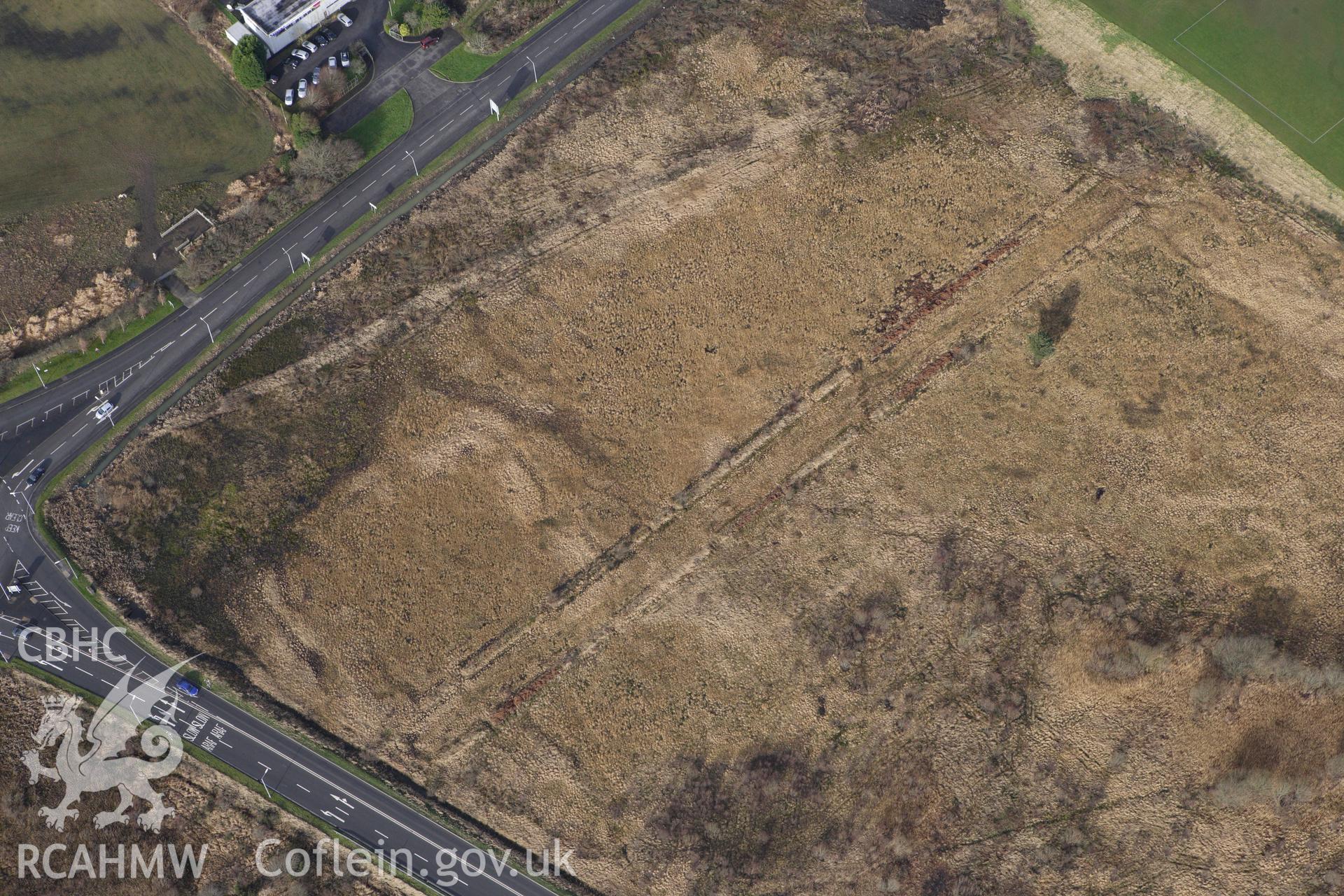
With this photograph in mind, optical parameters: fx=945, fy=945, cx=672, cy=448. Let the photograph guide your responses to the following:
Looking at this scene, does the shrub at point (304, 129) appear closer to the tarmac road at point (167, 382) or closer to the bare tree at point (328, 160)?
the bare tree at point (328, 160)

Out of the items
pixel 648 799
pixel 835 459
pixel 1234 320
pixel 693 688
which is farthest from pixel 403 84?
pixel 1234 320

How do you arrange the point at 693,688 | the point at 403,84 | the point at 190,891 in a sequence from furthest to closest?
the point at 403,84 < the point at 693,688 < the point at 190,891

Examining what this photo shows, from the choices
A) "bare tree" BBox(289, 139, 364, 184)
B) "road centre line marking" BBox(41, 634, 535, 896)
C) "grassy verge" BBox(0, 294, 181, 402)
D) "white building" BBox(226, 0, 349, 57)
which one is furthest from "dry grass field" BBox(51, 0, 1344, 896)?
"white building" BBox(226, 0, 349, 57)

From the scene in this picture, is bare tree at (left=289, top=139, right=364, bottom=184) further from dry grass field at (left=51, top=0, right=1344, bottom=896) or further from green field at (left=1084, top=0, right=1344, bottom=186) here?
green field at (left=1084, top=0, right=1344, bottom=186)

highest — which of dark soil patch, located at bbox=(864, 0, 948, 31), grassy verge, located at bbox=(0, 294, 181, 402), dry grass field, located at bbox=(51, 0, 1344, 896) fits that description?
grassy verge, located at bbox=(0, 294, 181, 402)

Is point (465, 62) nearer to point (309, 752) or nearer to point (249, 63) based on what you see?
point (249, 63)

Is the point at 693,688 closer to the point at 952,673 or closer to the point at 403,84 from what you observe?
the point at 952,673

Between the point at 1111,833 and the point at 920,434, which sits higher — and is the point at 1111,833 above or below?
below

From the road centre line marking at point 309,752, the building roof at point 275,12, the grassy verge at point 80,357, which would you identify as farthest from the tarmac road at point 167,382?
the building roof at point 275,12
